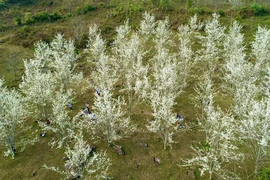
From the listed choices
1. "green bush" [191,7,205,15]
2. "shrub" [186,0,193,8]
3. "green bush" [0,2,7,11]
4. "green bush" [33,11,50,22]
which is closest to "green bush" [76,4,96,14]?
"green bush" [33,11,50,22]

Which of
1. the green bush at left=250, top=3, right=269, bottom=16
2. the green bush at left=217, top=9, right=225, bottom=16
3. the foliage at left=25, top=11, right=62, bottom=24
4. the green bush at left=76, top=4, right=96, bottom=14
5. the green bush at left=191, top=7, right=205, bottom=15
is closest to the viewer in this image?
the green bush at left=250, top=3, right=269, bottom=16

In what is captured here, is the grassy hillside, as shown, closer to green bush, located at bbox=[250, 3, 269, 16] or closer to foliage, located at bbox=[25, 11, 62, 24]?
foliage, located at bbox=[25, 11, 62, 24]

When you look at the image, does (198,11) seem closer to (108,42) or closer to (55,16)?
(108,42)

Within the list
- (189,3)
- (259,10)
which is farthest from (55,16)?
(259,10)

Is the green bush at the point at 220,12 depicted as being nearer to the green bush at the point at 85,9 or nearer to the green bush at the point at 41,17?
the green bush at the point at 85,9

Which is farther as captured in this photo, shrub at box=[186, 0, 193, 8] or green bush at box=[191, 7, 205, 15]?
shrub at box=[186, 0, 193, 8]

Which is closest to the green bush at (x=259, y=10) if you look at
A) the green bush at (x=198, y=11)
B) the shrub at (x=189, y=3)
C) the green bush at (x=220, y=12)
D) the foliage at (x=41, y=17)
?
the green bush at (x=220, y=12)

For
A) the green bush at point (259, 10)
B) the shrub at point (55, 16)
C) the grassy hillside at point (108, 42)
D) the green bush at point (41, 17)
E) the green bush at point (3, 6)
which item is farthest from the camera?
the green bush at point (3, 6)

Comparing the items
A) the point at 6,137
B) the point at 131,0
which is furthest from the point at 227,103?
the point at 131,0
